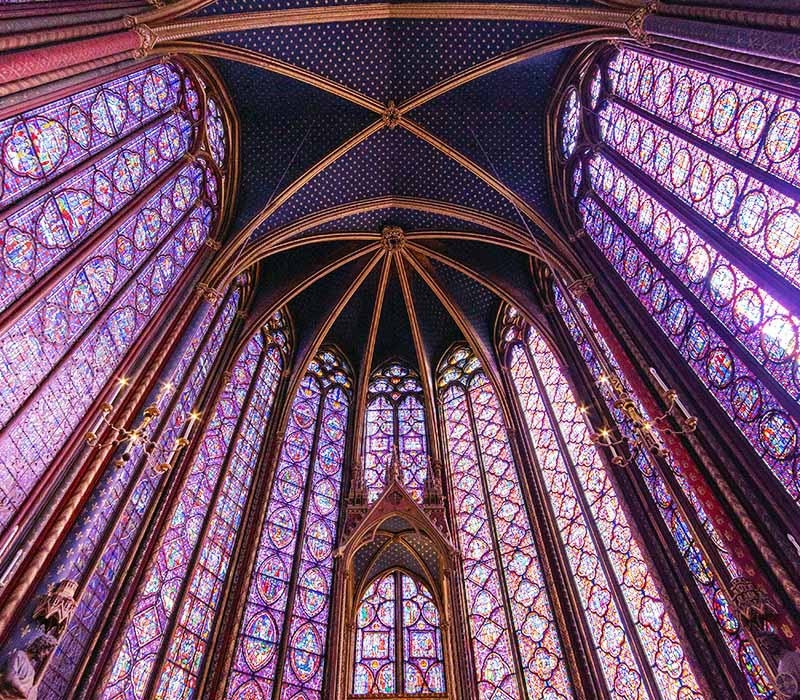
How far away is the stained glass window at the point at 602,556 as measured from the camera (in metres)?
8.63

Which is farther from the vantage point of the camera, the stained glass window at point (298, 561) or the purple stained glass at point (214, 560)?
the stained glass window at point (298, 561)

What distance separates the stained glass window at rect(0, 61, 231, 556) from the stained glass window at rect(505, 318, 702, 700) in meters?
8.41

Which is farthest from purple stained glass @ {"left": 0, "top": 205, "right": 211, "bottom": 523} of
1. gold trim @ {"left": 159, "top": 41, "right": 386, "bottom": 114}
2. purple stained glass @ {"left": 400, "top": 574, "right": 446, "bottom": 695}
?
purple stained glass @ {"left": 400, "top": 574, "right": 446, "bottom": 695}

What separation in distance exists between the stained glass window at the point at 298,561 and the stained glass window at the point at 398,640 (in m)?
0.82

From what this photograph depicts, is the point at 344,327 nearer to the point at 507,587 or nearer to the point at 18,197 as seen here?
the point at 507,587

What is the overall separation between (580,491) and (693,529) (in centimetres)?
360

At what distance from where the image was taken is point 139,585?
29.0ft

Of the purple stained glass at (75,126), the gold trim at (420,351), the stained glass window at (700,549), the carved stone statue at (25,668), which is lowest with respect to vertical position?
the carved stone statue at (25,668)

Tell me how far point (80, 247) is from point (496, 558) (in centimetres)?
974

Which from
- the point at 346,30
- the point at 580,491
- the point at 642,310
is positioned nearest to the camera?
the point at 642,310

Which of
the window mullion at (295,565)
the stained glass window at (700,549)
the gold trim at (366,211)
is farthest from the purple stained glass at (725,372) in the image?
the window mullion at (295,565)

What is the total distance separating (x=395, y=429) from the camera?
16.4 m

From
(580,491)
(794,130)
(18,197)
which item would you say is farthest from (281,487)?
(794,130)

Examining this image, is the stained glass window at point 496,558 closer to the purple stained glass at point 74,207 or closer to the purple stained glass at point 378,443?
the purple stained glass at point 378,443
